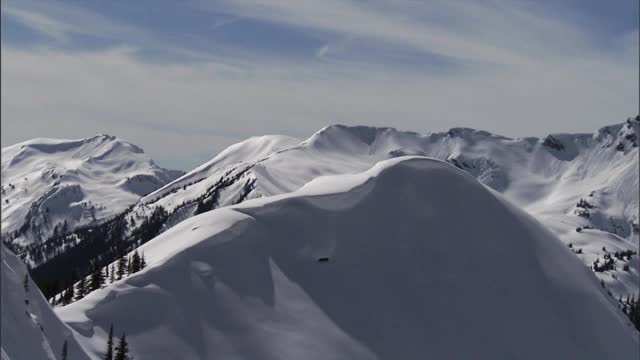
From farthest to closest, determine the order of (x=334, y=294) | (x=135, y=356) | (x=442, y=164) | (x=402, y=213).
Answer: (x=442, y=164) → (x=402, y=213) → (x=334, y=294) → (x=135, y=356)

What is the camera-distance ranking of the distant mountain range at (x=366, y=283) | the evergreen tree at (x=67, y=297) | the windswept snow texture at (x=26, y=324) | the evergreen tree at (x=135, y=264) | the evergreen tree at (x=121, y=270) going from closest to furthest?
the windswept snow texture at (x=26, y=324) < the distant mountain range at (x=366, y=283) < the evergreen tree at (x=67, y=297) < the evergreen tree at (x=135, y=264) < the evergreen tree at (x=121, y=270)

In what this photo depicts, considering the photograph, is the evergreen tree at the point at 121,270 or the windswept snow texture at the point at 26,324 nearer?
the windswept snow texture at the point at 26,324

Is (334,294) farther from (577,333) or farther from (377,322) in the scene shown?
(577,333)

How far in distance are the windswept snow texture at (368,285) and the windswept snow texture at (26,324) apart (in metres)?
12.0

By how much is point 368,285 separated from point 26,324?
251ft

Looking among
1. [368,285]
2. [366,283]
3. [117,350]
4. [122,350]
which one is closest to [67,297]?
[117,350]

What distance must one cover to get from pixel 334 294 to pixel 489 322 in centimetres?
3151

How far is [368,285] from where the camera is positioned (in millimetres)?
140750

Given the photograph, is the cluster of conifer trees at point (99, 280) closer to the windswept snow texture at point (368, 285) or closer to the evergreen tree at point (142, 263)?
the evergreen tree at point (142, 263)

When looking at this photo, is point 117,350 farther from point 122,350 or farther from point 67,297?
point 67,297

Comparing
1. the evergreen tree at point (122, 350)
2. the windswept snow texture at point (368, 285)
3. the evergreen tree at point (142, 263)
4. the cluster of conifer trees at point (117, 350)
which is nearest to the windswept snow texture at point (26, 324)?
the cluster of conifer trees at point (117, 350)

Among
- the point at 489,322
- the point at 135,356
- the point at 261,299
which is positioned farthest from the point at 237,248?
the point at 489,322

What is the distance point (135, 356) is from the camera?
99.8m

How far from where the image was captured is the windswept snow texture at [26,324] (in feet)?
233
